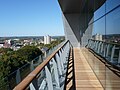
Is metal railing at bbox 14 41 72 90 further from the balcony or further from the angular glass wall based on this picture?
the angular glass wall

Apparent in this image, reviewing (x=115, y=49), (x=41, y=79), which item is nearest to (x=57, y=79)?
(x=115, y=49)

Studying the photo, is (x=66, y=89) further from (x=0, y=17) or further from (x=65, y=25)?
(x=0, y=17)

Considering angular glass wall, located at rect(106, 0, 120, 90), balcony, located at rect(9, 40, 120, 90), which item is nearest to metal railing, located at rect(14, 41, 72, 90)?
balcony, located at rect(9, 40, 120, 90)

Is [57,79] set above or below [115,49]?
below

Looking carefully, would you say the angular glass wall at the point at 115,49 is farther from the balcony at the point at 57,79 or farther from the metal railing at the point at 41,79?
the metal railing at the point at 41,79

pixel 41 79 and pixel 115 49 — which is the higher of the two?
pixel 115 49

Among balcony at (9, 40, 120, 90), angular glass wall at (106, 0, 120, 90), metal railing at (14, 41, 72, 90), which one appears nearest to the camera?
metal railing at (14, 41, 72, 90)

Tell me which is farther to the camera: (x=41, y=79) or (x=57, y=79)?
(x=57, y=79)

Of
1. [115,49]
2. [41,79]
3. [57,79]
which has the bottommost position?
[57,79]

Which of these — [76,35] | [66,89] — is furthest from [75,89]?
[76,35]

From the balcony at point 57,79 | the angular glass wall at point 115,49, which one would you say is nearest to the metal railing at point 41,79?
the balcony at point 57,79

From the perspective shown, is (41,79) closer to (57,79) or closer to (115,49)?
(57,79)

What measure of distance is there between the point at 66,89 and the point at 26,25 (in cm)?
8999

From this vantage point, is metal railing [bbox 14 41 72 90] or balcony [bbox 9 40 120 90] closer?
metal railing [bbox 14 41 72 90]
